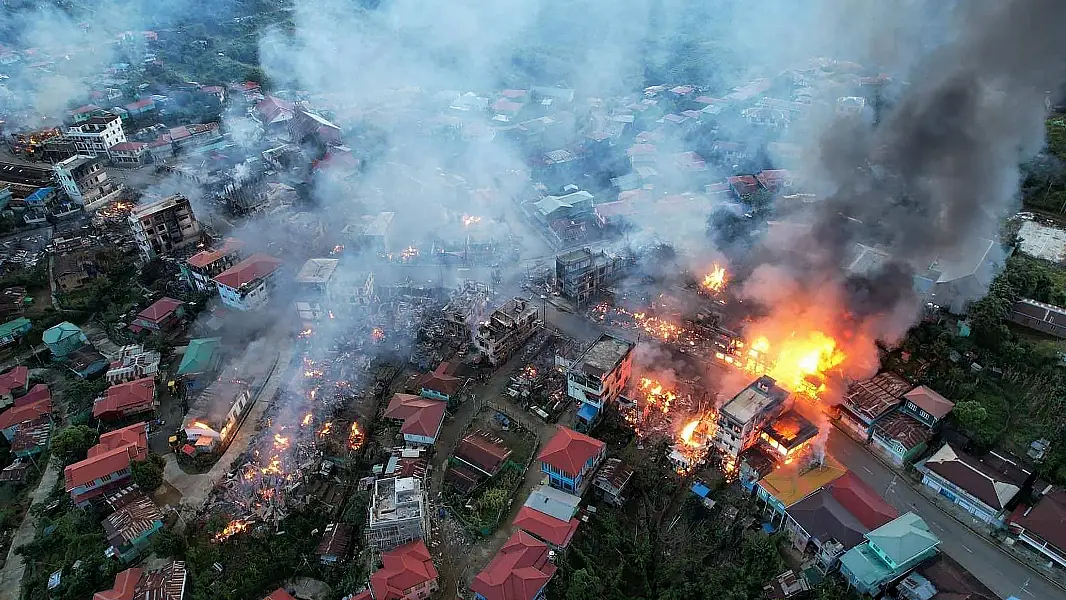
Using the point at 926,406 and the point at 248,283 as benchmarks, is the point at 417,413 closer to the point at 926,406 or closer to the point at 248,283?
the point at 248,283

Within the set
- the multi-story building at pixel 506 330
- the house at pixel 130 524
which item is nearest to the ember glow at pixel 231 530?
the house at pixel 130 524

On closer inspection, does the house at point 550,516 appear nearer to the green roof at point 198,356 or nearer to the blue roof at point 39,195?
the green roof at point 198,356

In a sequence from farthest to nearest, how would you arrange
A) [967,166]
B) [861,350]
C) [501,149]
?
[501,149], [967,166], [861,350]

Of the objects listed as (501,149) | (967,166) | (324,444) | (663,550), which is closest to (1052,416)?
(967,166)

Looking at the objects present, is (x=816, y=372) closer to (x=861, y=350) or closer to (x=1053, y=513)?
(x=861, y=350)

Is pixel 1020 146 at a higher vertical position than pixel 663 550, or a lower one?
higher

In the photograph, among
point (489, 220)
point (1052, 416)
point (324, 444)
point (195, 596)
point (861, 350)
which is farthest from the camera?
point (489, 220)

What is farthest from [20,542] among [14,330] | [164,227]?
[164,227]
